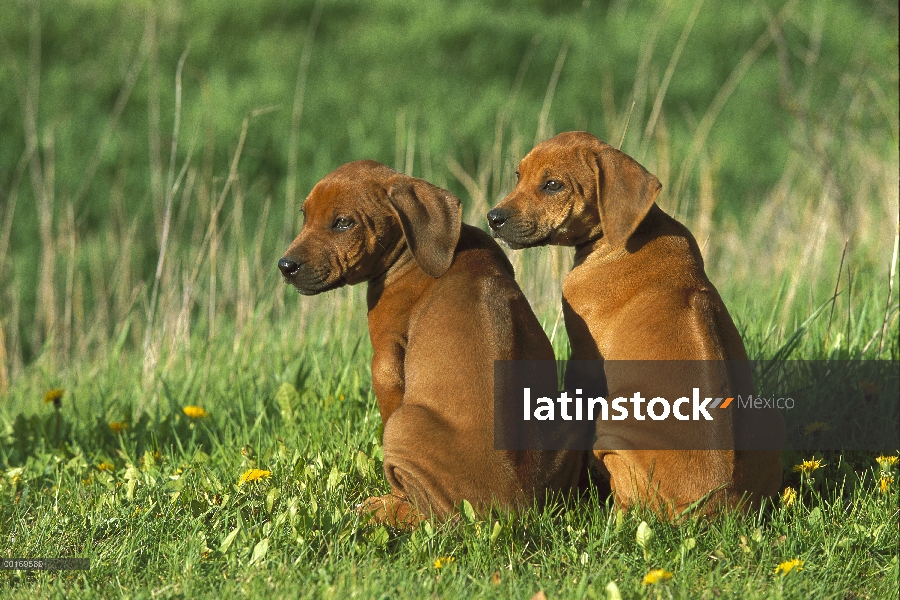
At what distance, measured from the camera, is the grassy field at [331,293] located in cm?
381

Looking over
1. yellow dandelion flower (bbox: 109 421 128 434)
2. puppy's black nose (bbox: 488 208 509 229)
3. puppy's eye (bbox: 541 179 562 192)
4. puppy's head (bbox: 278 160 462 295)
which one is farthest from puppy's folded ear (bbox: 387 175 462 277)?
yellow dandelion flower (bbox: 109 421 128 434)

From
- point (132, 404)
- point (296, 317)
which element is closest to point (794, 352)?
point (296, 317)

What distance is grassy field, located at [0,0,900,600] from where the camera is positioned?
3811 millimetres

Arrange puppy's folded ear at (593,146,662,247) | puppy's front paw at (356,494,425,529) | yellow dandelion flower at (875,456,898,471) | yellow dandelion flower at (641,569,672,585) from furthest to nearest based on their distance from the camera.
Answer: yellow dandelion flower at (875,456,898,471) → puppy's folded ear at (593,146,662,247) → puppy's front paw at (356,494,425,529) → yellow dandelion flower at (641,569,672,585)

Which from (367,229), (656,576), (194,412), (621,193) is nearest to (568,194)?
(621,193)

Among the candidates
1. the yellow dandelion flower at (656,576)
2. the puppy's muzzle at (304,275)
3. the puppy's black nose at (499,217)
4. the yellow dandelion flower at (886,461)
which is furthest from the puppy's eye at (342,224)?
the yellow dandelion flower at (886,461)

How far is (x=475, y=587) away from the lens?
359cm

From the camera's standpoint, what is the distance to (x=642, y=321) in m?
3.97

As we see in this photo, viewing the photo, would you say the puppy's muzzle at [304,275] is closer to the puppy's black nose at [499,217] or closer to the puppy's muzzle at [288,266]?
the puppy's muzzle at [288,266]

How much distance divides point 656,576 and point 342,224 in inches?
74.2

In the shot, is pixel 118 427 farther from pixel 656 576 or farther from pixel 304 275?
pixel 656 576

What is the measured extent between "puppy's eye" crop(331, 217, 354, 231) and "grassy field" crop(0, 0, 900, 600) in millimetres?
1037

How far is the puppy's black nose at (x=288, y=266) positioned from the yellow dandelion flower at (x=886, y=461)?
2702 millimetres

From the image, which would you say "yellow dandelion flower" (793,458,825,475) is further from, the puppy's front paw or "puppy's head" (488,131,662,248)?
the puppy's front paw
